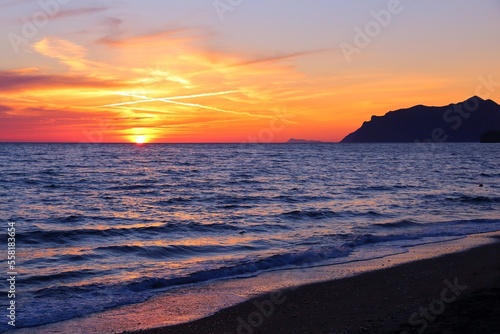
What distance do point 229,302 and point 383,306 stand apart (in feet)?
11.5

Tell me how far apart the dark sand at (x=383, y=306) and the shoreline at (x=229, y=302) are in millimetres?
50

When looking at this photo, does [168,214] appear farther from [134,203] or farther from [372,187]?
[372,187]

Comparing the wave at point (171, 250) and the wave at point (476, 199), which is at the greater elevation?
the wave at point (171, 250)

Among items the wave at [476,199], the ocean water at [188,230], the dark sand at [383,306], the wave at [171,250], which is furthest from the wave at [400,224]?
the wave at [476,199]

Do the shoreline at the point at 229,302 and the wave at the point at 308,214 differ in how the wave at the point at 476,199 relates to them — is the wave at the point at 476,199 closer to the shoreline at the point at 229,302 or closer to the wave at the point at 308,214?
the wave at the point at 308,214

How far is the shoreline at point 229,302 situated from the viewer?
33.8 ft

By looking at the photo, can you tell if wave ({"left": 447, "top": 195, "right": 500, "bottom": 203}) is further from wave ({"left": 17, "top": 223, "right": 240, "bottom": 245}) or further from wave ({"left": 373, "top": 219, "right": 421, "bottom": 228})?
wave ({"left": 17, "top": 223, "right": 240, "bottom": 245})

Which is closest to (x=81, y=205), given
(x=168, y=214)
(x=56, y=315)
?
(x=168, y=214)

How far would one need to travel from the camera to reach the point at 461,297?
1034 cm

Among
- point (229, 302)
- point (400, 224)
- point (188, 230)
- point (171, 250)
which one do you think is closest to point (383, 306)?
point (229, 302)

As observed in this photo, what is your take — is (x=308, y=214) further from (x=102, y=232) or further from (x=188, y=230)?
(x=102, y=232)

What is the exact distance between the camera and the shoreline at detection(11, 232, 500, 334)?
1029 cm

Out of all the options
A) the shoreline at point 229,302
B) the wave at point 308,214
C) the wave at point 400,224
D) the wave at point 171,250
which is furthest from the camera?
the wave at point 308,214

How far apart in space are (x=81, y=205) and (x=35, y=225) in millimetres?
7900
